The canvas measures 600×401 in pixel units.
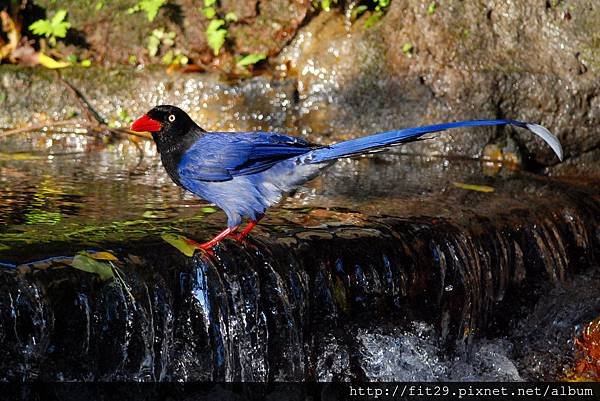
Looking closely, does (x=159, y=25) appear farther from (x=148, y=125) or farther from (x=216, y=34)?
(x=148, y=125)

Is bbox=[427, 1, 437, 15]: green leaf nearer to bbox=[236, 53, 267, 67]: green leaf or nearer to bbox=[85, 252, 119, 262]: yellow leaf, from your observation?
bbox=[236, 53, 267, 67]: green leaf

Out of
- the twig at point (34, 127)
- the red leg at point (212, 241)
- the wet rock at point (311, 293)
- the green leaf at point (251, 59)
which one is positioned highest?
the green leaf at point (251, 59)

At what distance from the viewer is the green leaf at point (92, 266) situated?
13.1 ft

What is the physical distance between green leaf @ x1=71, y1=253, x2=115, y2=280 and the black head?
37.6 inches

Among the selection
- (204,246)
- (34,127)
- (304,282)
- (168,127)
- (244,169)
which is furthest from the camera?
(34,127)

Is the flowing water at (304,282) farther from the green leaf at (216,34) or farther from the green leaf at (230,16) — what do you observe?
the green leaf at (230,16)

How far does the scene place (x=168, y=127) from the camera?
4848 mm

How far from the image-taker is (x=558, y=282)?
571 cm

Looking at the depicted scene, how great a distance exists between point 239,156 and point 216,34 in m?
3.54

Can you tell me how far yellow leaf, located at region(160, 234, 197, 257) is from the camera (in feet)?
14.4

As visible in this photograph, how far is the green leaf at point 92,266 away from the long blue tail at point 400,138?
1.15 m

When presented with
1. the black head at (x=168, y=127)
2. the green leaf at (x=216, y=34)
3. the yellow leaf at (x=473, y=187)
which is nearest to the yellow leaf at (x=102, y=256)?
the black head at (x=168, y=127)

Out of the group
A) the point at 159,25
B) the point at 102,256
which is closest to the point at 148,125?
the point at 102,256

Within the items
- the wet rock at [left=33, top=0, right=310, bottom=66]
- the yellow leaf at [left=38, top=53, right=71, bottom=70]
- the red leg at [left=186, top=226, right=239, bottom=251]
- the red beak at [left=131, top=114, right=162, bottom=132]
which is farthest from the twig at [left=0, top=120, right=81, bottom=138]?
the red leg at [left=186, top=226, right=239, bottom=251]
